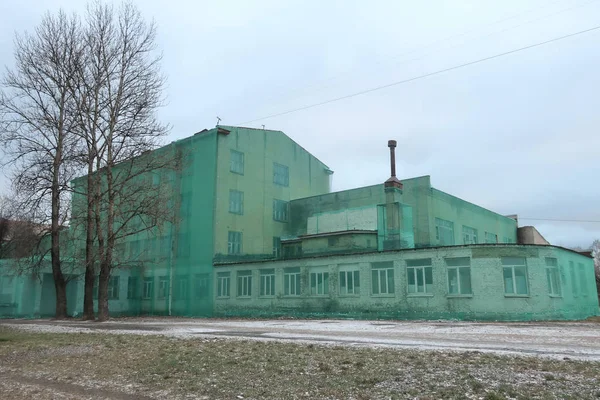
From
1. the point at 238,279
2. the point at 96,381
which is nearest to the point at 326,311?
the point at 238,279

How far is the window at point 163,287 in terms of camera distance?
39938mm

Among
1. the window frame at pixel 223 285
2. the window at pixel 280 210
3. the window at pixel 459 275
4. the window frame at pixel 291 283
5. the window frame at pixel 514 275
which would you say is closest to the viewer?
the window frame at pixel 514 275

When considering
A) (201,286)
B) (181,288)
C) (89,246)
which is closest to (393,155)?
(201,286)

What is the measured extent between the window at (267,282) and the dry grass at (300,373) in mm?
22186

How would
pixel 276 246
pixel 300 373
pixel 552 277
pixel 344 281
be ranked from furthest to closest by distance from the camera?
pixel 276 246
pixel 344 281
pixel 552 277
pixel 300 373

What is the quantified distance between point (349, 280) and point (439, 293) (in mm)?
5746

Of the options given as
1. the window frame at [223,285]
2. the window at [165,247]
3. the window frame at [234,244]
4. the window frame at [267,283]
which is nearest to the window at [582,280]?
the window frame at [267,283]

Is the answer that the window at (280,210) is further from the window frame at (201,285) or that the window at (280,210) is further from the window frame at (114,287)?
the window frame at (114,287)

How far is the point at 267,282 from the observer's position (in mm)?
34562

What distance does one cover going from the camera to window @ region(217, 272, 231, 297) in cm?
3644

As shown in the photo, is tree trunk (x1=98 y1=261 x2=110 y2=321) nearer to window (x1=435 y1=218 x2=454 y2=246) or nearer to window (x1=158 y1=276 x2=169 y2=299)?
window (x1=158 y1=276 x2=169 y2=299)

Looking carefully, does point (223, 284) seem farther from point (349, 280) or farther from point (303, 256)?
point (349, 280)

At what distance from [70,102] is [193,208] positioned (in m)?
13.2

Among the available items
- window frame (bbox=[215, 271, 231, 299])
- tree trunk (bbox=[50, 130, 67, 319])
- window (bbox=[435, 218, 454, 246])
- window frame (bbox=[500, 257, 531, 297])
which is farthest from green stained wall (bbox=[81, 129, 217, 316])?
window frame (bbox=[500, 257, 531, 297])
